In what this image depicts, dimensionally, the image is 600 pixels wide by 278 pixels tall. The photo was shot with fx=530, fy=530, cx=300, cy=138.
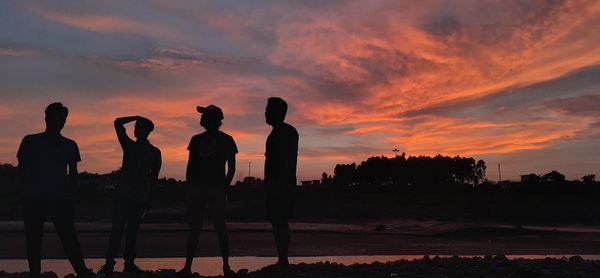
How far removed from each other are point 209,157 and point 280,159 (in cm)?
92

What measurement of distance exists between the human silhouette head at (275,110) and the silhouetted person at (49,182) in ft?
8.16

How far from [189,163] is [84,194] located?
46357 mm

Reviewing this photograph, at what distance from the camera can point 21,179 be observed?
253 inches

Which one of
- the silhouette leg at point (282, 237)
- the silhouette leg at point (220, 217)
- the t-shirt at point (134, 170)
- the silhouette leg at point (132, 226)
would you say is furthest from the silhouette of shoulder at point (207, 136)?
the silhouette leg at point (132, 226)

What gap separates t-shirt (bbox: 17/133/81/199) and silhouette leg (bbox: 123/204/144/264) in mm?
1110

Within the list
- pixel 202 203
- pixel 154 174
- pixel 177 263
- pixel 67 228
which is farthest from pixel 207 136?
pixel 177 263

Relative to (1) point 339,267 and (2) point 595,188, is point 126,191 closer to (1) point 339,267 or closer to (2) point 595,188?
(1) point 339,267

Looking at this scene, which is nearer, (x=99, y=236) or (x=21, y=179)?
(x=21, y=179)

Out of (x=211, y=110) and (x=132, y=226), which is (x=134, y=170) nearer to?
(x=132, y=226)

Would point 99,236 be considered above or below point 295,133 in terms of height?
below

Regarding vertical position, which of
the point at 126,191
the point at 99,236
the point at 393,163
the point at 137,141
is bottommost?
the point at 99,236

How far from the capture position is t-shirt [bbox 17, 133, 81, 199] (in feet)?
20.9

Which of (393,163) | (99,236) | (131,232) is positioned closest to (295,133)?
(131,232)

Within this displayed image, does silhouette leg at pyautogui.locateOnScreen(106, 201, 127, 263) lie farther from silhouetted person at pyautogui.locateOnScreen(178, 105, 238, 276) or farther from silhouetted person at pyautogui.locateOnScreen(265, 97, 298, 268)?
silhouetted person at pyautogui.locateOnScreen(265, 97, 298, 268)
